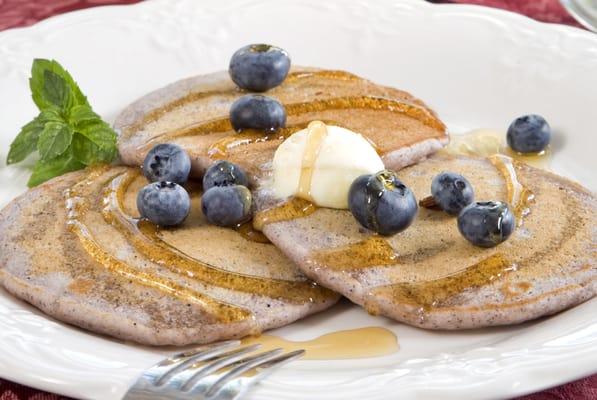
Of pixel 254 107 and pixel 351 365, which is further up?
pixel 254 107

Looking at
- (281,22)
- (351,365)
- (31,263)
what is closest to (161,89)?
(281,22)

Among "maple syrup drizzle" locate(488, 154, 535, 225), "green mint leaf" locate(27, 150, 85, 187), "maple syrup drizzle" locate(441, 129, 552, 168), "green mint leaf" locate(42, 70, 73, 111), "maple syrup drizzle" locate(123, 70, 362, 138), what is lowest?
"maple syrup drizzle" locate(441, 129, 552, 168)

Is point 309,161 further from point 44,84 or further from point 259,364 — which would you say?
point 44,84

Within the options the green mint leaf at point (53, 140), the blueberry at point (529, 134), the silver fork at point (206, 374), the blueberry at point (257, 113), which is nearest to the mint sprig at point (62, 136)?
the green mint leaf at point (53, 140)

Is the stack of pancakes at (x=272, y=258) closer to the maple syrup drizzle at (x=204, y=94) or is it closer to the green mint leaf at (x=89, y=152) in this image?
the green mint leaf at (x=89, y=152)

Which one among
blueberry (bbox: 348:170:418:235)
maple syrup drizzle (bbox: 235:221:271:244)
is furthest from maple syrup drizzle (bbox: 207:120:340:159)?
blueberry (bbox: 348:170:418:235)

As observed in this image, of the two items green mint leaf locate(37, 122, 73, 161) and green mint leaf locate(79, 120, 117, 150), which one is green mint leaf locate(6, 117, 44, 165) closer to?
A: green mint leaf locate(37, 122, 73, 161)

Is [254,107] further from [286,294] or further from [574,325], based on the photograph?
[574,325]
